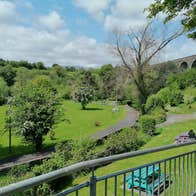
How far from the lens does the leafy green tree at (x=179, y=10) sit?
5.83 meters

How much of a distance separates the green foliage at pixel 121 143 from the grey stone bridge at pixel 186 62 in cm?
3331

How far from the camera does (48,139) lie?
18.9 meters

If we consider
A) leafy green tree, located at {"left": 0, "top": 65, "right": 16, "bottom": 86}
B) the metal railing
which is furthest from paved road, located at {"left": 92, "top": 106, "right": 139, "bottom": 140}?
leafy green tree, located at {"left": 0, "top": 65, "right": 16, "bottom": 86}

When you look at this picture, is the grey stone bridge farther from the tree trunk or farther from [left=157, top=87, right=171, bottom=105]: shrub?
the tree trunk

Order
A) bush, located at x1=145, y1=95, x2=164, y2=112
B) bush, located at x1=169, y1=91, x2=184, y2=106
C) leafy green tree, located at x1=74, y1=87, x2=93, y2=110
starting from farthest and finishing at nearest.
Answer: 1. leafy green tree, located at x1=74, y1=87, x2=93, y2=110
2. bush, located at x1=145, y1=95, x2=164, y2=112
3. bush, located at x1=169, y1=91, x2=184, y2=106

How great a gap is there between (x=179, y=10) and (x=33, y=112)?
10370 millimetres

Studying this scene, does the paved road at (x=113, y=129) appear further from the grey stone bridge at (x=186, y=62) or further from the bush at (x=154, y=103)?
the grey stone bridge at (x=186, y=62)

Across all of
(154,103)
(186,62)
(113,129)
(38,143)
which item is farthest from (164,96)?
(186,62)

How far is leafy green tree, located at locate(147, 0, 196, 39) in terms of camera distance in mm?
5828

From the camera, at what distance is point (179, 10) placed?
6.07 meters

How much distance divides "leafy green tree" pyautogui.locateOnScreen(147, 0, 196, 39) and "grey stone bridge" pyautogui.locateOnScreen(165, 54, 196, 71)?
39.4 metres

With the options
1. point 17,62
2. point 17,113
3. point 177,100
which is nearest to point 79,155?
point 17,113

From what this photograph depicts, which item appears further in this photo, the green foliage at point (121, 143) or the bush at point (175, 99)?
the bush at point (175, 99)

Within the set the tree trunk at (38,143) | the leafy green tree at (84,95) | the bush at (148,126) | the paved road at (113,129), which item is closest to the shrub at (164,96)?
the paved road at (113,129)
